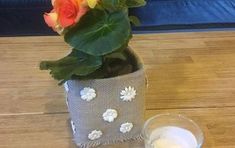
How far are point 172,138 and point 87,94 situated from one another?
0.66ft

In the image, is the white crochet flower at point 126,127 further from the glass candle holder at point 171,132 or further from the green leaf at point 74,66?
the green leaf at point 74,66

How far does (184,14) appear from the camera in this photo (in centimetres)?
186

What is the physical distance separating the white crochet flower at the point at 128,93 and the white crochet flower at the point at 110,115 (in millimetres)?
33

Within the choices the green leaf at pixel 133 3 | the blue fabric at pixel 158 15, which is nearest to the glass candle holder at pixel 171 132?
the green leaf at pixel 133 3

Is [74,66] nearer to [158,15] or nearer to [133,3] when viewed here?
[133,3]

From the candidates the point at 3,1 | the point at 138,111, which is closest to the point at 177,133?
the point at 138,111

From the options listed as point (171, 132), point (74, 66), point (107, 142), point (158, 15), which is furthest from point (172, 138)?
point (158, 15)

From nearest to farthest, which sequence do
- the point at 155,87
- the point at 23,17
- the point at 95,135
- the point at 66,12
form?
the point at 66,12 → the point at 95,135 → the point at 155,87 → the point at 23,17

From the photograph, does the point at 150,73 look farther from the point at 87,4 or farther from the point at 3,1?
the point at 3,1

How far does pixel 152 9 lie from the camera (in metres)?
1.86

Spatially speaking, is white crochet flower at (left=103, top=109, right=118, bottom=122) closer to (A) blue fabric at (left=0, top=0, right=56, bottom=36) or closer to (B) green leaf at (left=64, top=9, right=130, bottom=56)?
(B) green leaf at (left=64, top=9, right=130, bottom=56)

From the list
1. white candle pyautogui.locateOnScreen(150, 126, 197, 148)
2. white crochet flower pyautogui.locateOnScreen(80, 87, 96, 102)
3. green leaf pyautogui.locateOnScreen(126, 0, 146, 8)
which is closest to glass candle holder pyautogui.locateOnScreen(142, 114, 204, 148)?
white candle pyautogui.locateOnScreen(150, 126, 197, 148)

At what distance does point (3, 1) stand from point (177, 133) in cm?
137

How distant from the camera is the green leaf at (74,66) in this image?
652 millimetres
